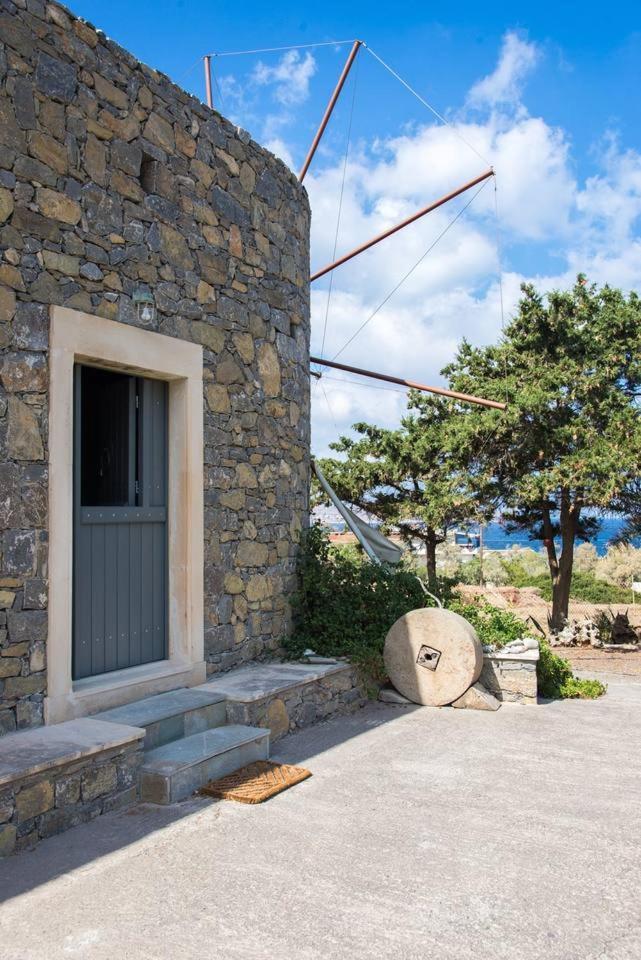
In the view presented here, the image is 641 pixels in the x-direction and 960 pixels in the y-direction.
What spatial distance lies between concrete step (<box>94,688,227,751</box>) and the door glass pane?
1490 mm

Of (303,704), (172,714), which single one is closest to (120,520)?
(172,714)

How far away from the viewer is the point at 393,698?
7.12 m

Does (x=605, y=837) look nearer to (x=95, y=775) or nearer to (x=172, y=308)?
(x=95, y=775)

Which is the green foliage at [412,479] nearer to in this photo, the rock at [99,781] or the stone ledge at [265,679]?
the stone ledge at [265,679]

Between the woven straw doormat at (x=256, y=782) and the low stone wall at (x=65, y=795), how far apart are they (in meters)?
0.52

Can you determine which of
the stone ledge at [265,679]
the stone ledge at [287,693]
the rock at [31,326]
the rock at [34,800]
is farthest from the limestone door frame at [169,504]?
the rock at [34,800]

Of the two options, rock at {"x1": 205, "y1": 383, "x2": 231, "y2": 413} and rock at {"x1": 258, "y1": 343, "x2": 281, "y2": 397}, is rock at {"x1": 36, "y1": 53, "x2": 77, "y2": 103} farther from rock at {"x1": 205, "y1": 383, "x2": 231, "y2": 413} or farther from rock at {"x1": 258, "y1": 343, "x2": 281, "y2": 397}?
rock at {"x1": 258, "y1": 343, "x2": 281, "y2": 397}

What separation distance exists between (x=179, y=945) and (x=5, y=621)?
2256 millimetres

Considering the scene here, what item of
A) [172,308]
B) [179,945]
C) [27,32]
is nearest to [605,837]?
[179,945]

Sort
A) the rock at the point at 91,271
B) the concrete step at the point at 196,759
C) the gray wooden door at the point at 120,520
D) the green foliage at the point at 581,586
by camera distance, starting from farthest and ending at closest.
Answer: the green foliage at the point at 581,586 → the gray wooden door at the point at 120,520 → the rock at the point at 91,271 → the concrete step at the point at 196,759

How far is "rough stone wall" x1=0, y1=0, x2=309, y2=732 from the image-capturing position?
4.71 meters

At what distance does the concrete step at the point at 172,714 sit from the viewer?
4980 mm

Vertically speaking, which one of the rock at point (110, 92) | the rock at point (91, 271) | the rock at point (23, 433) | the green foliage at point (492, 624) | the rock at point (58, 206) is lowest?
the green foliage at point (492, 624)

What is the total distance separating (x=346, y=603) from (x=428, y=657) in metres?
0.97
